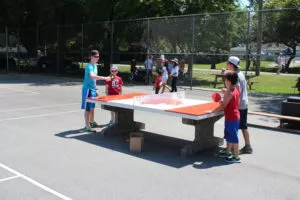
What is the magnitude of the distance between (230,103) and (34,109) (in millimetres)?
7479

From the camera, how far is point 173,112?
7.02 m

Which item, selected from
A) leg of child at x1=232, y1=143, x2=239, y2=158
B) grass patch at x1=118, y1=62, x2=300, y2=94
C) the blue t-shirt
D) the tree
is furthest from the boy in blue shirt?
the tree

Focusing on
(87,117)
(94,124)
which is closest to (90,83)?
(87,117)

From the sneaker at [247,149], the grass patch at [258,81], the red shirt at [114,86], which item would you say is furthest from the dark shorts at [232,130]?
the grass patch at [258,81]

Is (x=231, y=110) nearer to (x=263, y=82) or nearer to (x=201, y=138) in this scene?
(x=201, y=138)

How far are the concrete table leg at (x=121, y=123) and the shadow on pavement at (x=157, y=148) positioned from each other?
0.17m

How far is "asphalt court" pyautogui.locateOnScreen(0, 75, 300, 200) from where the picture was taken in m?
5.38

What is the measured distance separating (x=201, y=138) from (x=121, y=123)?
7.36 ft

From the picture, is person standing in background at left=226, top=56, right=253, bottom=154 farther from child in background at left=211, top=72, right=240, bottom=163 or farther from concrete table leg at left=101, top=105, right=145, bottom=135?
concrete table leg at left=101, top=105, right=145, bottom=135

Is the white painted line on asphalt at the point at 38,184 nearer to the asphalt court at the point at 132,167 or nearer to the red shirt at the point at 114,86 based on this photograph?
the asphalt court at the point at 132,167

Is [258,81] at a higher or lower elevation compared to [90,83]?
lower

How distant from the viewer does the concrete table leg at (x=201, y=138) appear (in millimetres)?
7141

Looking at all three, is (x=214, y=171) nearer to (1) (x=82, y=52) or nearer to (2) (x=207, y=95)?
(2) (x=207, y=95)

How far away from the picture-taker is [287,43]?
70.3ft
